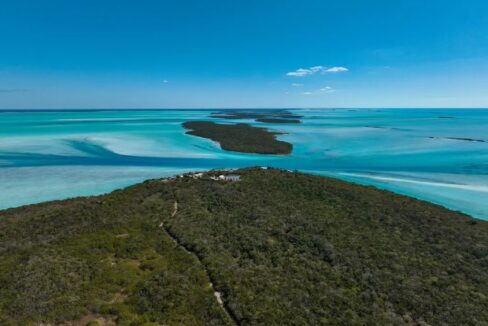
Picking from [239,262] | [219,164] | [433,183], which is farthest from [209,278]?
[219,164]

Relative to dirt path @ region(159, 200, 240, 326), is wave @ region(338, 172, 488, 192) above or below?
below

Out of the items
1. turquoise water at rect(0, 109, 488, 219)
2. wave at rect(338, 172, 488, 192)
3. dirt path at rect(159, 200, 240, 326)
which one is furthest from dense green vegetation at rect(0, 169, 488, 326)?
wave at rect(338, 172, 488, 192)

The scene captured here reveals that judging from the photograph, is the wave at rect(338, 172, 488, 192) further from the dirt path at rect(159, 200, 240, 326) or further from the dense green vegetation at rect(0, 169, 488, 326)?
the dirt path at rect(159, 200, 240, 326)

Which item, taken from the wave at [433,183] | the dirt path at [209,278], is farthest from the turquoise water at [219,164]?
the dirt path at [209,278]

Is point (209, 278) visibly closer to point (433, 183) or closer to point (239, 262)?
point (239, 262)

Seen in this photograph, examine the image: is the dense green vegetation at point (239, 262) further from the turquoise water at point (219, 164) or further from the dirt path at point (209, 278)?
the turquoise water at point (219, 164)

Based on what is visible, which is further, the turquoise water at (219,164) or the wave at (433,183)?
the wave at (433,183)

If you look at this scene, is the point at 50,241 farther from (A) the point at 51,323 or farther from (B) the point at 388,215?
(B) the point at 388,215

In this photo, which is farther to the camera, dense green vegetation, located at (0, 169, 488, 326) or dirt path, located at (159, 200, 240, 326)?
dense green vegetation, located at (0, 169, 488, 326)
